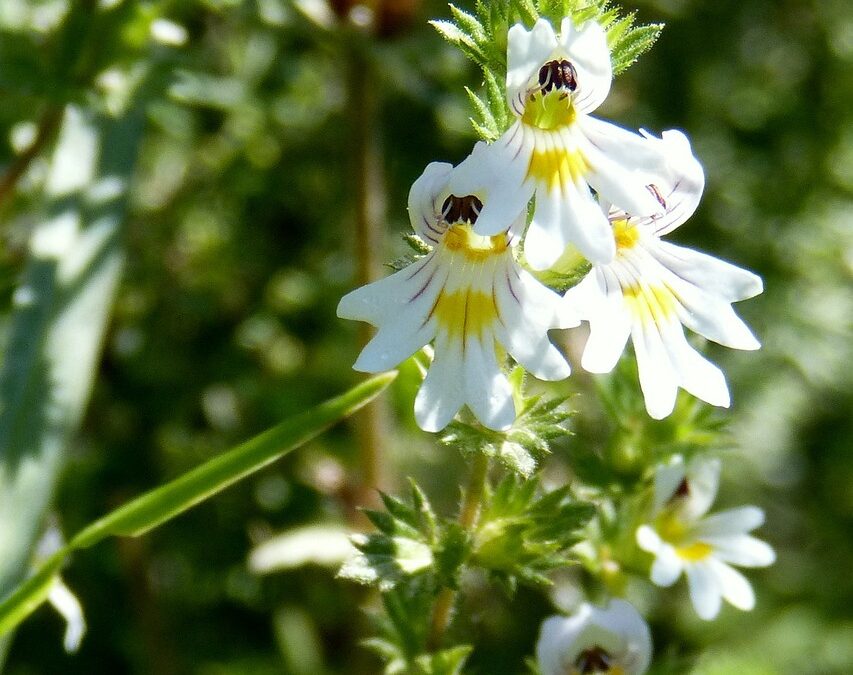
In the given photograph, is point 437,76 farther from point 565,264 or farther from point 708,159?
point 565,264

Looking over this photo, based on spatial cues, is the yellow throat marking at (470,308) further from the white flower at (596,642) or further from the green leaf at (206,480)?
the white flower at (596,642)

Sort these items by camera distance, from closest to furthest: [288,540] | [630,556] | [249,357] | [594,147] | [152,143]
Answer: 1. [594,147]
2. [630,556]
3. [288,540]
4. [249,357]
5. [152,143]

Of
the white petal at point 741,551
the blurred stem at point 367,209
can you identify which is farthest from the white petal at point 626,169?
the blurred stem at point 367,209

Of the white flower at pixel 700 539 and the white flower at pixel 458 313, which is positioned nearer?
the white flower at pixel 458 313

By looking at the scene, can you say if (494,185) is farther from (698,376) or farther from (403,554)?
(403,554)

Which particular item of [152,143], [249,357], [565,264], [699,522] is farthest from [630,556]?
[152,143]
